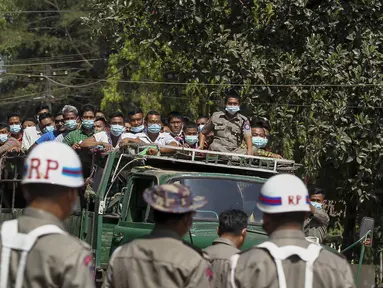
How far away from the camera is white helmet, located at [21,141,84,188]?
504 centimetres

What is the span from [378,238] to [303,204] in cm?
1538

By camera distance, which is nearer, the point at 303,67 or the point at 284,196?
the point at 284,196

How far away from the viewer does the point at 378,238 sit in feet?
67.3

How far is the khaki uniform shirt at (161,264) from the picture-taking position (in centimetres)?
569

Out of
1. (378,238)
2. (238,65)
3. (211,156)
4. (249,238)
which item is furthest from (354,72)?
(249,238)

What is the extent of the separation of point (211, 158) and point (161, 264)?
6.87m

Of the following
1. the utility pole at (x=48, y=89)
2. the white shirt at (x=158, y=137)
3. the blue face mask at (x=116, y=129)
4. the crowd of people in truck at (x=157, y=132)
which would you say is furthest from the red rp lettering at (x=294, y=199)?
the utility pole at (x=48, y=89)

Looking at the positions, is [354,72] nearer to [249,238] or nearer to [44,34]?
[249,238]

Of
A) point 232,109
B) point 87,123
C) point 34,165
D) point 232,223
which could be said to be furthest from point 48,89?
point 34,165

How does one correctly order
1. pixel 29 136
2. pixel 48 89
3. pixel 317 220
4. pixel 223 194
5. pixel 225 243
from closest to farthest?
pixel 225 243 < pixel 223 194 < pixel 317 220 < pixel 29 136 < pixel 48 89

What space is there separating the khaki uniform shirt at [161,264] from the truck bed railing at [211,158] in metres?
6.43

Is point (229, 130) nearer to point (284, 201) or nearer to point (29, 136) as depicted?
point (29, 136)

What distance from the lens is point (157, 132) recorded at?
1492cm

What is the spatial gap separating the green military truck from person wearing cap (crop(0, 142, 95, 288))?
5958 millimetres
